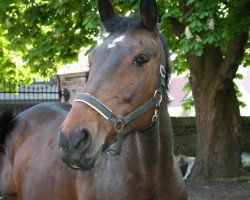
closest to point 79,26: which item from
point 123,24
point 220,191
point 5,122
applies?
point 220,191

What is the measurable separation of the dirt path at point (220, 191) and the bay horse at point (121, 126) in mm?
5484

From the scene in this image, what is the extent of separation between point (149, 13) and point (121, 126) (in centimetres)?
80

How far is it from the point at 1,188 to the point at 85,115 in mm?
2731

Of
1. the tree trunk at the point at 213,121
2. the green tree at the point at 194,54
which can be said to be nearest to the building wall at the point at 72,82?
the green tree at the point at 194,54

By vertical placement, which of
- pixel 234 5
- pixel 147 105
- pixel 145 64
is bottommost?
pixel 147 105

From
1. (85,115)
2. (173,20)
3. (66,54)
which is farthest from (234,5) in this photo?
(85,115)

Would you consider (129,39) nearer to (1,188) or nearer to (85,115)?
(85,115)

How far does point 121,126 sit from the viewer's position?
107 inches

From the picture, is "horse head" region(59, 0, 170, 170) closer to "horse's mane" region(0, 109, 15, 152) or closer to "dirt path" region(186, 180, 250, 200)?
"horse's mane" region(0, 109, 15, 152)

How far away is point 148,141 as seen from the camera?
304 centimetres

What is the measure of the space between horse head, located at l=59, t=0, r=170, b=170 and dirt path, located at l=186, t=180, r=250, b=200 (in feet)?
20.3

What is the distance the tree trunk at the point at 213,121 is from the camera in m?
9.92

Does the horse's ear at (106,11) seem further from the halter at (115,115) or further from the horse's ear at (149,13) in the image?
the halter at (115,115)

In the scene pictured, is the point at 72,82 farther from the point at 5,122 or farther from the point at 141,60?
the point at 141,60
